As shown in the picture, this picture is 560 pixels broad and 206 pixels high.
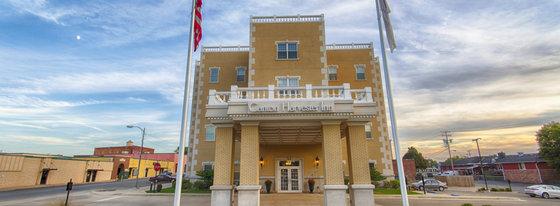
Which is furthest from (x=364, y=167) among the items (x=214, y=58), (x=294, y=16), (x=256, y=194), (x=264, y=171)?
(x=214, y=58)

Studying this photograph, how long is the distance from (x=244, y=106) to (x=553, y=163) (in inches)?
1859

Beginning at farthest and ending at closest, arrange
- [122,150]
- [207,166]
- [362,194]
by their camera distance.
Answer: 1. [122,150]
2. [207,166]
3. [362,194]

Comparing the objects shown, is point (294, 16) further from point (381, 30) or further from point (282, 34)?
point (381, 30)

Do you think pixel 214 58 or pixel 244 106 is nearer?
pixel 244 106

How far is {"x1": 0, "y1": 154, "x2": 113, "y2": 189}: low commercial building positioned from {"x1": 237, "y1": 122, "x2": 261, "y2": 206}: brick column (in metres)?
37.1

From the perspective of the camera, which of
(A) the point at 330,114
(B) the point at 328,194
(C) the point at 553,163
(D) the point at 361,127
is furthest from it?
(C) the point at 553,163

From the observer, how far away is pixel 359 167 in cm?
1434

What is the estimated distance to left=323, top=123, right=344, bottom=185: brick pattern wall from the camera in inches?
523

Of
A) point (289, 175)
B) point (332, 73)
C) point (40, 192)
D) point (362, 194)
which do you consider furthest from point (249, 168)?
point (40, 192)

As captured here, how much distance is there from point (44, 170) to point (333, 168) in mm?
46113

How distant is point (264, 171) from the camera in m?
23.8

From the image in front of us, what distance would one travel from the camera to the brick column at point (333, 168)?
512 inches

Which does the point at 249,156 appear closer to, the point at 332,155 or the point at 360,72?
the point at 332,155

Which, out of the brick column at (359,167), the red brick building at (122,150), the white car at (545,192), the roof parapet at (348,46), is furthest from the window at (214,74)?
the red brick building at (122,150)
